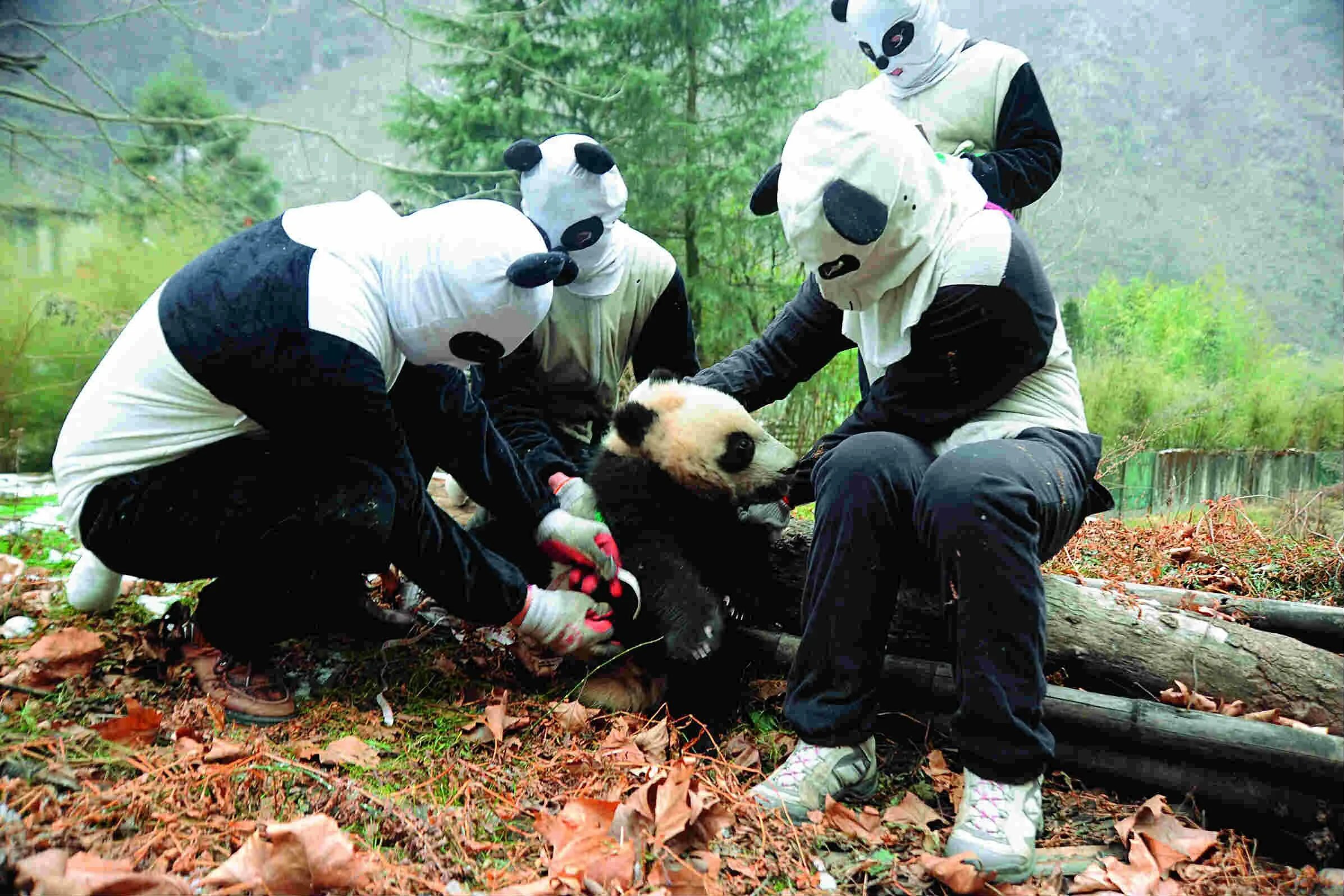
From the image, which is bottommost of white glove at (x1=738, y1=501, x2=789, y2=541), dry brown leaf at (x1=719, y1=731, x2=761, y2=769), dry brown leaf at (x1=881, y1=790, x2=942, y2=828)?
dry brown leaf at (x1=719, y1=731, x2=761, y2=769)

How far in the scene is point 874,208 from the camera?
6.57ft

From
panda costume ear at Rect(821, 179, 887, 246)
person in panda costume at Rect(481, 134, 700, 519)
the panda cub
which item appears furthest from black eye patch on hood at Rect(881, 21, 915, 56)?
panda costume ear at Rect(821, 179, 887, 246)

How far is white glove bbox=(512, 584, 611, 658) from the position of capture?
104 inches

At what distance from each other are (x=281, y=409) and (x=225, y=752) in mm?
839

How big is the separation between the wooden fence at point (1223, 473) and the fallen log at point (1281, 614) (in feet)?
12.0

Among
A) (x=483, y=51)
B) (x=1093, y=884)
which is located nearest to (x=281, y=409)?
(x=1093, y=884)

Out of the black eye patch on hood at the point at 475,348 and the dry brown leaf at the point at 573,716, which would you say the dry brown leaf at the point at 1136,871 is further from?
the black eye patch on hood at the point at 475,348

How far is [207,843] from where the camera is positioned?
1.63 meters

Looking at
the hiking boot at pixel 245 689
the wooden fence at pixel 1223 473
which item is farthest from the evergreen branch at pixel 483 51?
the wooden fence at pixel 1223 473

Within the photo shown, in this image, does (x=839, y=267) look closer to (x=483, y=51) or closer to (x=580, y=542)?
(x=580, y=542)

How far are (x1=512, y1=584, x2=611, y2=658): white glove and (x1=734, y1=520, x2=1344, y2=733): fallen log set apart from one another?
91 centimetres

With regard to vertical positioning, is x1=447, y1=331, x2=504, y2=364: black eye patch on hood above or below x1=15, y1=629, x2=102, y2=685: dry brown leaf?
above

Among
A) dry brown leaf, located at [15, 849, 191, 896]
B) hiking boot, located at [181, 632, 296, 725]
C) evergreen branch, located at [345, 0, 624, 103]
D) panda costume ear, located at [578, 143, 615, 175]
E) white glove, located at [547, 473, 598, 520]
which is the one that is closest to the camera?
dry brown leaf, located at [15, 849, 191, 896]

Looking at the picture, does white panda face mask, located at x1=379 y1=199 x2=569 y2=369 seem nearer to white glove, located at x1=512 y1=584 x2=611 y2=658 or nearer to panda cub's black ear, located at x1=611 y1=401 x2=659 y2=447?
panda cub's black ear, located at x1=611 y1=401 x2=659 y2=447
